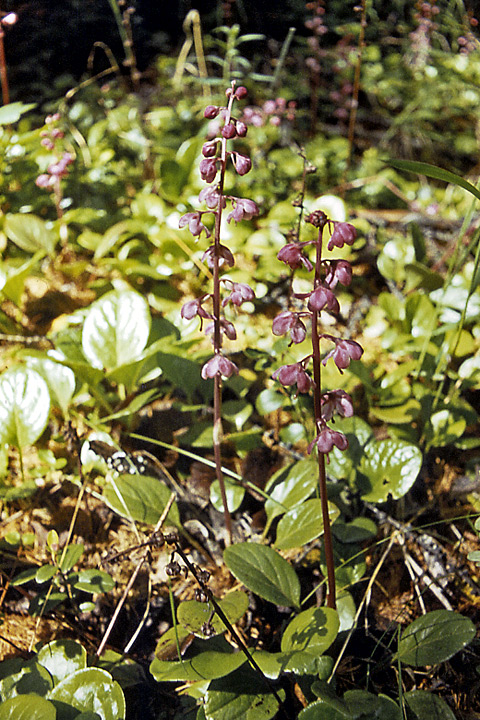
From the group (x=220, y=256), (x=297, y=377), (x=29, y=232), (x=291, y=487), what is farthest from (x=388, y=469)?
(x=29, y=232)

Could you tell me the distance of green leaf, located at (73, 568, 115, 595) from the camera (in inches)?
47.9

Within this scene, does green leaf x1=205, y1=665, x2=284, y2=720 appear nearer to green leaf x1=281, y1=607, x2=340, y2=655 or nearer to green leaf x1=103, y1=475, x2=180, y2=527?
green leaf x1=281, y1=607, x2=340, y2=655

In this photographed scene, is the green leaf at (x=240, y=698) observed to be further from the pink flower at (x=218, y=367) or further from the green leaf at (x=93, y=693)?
the pink flower at (x=218, y=367)

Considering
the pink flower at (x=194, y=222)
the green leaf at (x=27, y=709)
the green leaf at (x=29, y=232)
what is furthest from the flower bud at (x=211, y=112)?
the green leaf at (x=29, y=232)

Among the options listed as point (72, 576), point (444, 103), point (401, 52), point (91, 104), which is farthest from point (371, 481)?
point (401, 52)

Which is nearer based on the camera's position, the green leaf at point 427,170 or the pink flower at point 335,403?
the green leaf at point 427,170

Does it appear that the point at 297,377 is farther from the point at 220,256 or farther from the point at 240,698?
the point at 240,698

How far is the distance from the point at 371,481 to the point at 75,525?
2.73 feet

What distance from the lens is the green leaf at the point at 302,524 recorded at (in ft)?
3.98

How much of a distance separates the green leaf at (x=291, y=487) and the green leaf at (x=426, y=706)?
46cm

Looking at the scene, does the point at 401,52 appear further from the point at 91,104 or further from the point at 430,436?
the point at 430,436

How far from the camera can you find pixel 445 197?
3096 mm

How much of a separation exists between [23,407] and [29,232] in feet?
3.15

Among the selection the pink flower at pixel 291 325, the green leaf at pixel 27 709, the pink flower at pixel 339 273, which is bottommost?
the green leaf at pixel 27 709
